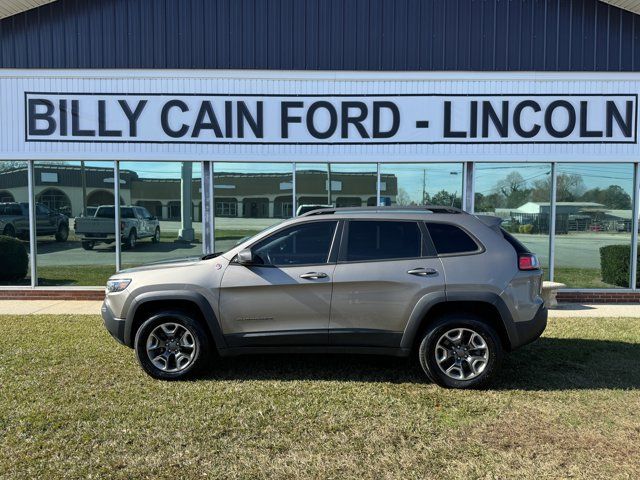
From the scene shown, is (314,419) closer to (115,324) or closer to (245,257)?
(245,257)

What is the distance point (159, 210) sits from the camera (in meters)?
10.0

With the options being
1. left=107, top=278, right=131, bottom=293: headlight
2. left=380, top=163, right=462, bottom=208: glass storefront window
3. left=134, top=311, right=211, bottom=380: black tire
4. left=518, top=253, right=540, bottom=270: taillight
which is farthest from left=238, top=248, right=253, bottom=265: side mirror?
left=380, top=163, right=462, bottom=208: glass storefront window

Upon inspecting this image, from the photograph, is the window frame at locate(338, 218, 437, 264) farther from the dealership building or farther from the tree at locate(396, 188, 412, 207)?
the tree at locate(396, 188, 412, 207)

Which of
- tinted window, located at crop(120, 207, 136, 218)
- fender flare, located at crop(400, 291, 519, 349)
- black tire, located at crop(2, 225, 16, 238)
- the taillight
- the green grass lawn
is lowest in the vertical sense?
the green grass lawn

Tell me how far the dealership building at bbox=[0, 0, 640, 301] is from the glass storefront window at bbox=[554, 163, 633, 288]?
0.10 feet

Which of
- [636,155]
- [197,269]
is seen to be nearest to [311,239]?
[197,269]

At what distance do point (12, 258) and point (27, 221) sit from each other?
78 centimetres

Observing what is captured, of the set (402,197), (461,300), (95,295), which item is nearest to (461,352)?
(461,300)

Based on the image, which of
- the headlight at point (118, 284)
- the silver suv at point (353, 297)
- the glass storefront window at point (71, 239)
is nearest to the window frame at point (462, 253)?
the silver suv at point (353, 297)

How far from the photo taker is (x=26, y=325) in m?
7.55

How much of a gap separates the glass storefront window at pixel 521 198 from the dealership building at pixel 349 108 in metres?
0.03

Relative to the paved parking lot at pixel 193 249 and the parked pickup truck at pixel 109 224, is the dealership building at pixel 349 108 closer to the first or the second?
the paved parking lot at pixel 193 249

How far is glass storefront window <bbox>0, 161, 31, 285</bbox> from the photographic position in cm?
998

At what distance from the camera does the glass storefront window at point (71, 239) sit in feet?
32.9
